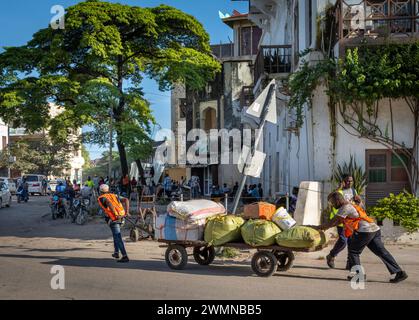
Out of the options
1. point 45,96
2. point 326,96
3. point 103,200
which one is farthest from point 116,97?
point 103,200

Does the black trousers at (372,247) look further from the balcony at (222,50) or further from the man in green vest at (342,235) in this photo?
the balcony at (222,50)

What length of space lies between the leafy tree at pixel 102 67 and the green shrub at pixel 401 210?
1595 cm

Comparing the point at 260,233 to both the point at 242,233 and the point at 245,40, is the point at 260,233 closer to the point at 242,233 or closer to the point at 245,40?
the point at 242,233

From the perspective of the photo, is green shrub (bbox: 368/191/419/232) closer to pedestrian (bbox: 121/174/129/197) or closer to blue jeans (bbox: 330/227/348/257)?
blue jeans (bbox: 330/227/348/257)

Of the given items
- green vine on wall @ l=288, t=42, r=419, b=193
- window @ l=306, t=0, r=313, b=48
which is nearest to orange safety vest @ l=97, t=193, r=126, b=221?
green vine on wall @ l=288, t=42, r=419, b=193

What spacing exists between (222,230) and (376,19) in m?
7.52

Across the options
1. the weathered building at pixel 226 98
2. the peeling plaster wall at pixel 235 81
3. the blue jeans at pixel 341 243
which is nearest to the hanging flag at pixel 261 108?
the blue jeans at pixel 341 243

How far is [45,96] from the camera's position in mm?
29031

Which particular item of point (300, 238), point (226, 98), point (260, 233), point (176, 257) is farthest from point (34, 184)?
point (300, 238)

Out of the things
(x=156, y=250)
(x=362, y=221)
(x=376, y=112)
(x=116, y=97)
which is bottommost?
(x=156, y=250)

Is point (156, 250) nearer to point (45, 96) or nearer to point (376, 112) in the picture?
point (376, 112)

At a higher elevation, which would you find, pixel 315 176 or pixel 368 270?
pixel 315 176
